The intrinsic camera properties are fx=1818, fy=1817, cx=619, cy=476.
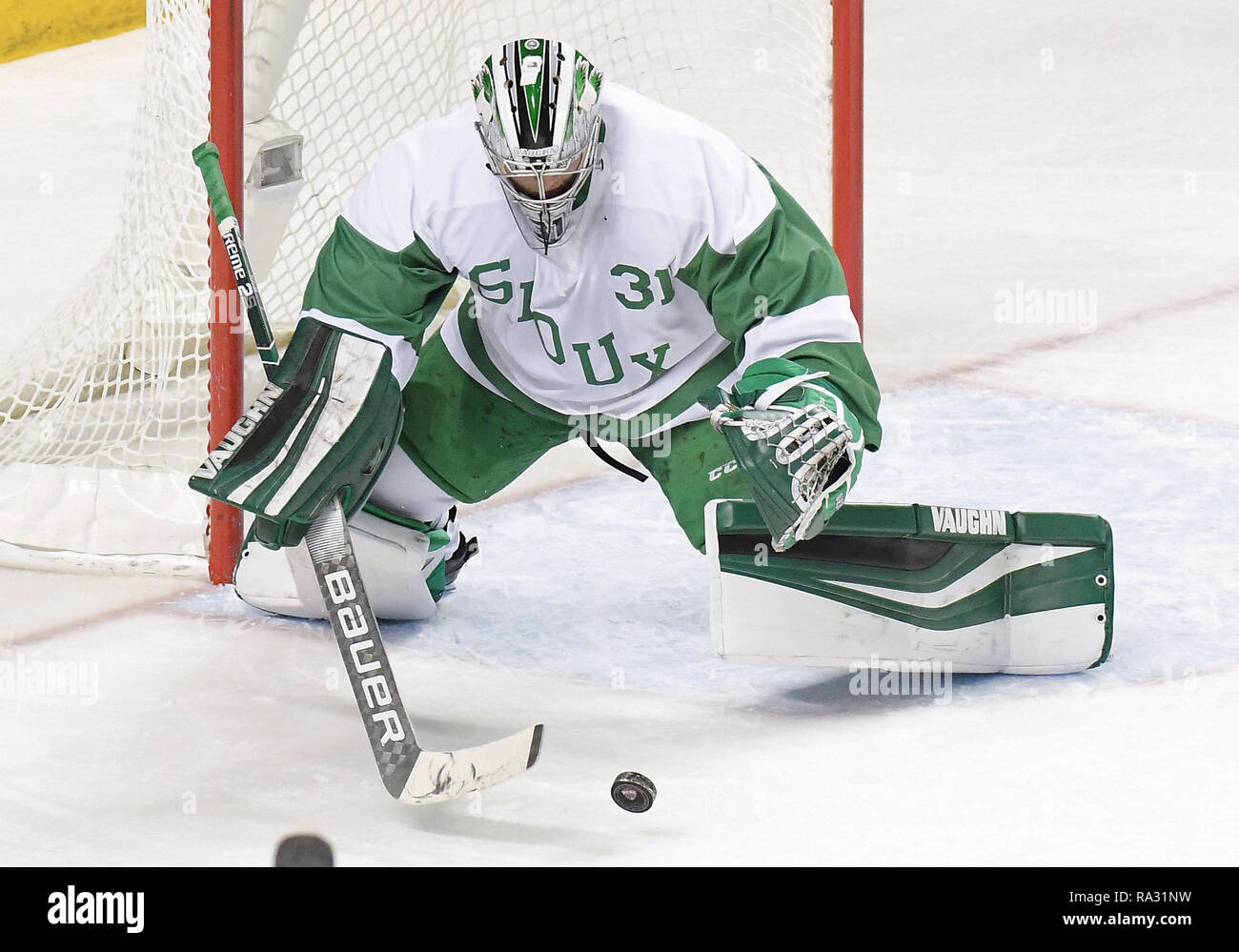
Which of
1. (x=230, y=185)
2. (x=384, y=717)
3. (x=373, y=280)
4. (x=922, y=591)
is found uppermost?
(x=230, y=185)

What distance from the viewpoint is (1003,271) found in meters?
4.61

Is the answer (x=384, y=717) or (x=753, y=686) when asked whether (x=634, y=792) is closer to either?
(x=384, y=717)

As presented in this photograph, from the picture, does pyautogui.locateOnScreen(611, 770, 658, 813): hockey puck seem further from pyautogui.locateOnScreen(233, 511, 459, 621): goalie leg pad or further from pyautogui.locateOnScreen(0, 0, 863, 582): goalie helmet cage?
pyautogui.locateOnScreen(0, 0, 863, 582): goalie helmet cage

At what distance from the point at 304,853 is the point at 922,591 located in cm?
96

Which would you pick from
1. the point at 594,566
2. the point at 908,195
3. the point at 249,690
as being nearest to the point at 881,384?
the point at 594,566

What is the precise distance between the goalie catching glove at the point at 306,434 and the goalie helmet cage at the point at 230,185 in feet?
1.88

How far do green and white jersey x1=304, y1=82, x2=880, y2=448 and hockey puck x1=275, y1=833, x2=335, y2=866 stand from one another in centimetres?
73

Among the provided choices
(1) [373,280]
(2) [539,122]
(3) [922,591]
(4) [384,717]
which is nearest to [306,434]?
(1) [373,280]

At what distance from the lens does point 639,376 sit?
8.34 ft

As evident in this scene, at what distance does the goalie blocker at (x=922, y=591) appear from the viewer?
249cm

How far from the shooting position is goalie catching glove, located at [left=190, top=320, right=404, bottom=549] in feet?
7.61

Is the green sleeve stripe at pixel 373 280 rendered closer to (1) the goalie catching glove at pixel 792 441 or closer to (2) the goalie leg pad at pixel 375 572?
(2) the goalie leg pad at pixel 375 572

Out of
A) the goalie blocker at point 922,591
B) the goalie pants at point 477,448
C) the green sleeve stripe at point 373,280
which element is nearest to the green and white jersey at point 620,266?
the green sleeve stripe at point 373,280

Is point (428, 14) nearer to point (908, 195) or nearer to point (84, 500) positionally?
point (84, 500)
